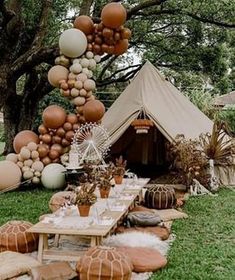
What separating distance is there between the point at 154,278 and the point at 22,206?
130 inches

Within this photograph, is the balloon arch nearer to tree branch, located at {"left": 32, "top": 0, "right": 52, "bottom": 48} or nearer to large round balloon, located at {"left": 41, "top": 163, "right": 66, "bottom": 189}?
large round balloon, located at {"left": 41, "top": 163, "right": 66, "bottom": 189}

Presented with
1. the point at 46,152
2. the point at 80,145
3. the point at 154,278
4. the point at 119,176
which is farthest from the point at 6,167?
the point at 154,278

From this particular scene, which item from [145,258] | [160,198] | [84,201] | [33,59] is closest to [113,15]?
[33,59]

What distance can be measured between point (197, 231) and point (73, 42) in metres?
3.84

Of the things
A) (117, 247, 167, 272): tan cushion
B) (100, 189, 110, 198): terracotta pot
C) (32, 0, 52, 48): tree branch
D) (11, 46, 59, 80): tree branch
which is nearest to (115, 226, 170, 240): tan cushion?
(100, 189, 110, 198): terracotta pot

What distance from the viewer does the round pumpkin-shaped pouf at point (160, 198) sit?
6543 mm

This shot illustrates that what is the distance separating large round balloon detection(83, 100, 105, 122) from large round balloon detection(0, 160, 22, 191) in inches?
55.6

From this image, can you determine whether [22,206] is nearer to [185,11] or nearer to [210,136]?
[210,136]

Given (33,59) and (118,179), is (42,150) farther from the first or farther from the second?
(118,179)

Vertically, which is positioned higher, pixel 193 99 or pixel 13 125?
pixel 193 99

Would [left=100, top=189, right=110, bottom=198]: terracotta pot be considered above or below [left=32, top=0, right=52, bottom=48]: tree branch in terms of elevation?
below

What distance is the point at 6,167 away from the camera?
7.98 m

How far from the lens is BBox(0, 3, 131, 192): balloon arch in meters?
8.04

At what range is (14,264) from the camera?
13.3 ft
